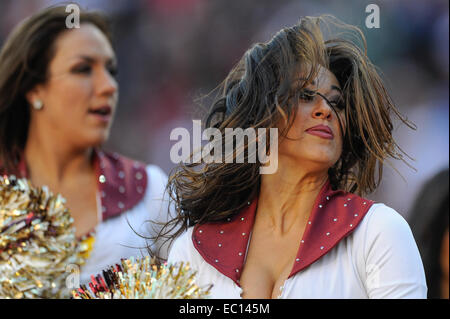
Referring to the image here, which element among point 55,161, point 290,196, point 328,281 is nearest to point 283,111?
point 290,196

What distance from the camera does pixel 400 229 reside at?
1.13 m

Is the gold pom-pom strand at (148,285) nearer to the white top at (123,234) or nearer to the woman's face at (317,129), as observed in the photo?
the woman's face at (317,129)

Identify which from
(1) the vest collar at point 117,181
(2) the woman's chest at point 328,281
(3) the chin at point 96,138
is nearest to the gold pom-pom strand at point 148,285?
(2) the woman's chest at point 328,281

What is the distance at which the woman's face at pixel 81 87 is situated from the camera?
1.95m

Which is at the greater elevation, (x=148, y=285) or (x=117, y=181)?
(x=117, y=181)

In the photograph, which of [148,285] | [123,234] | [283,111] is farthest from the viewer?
[123,234]

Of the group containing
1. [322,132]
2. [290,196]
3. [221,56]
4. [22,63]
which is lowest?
[290,196]

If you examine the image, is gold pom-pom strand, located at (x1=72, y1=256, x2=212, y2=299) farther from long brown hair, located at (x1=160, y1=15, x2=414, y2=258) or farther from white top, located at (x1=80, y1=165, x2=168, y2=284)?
white top, located at (x1=80, y1=165, x2=168, y2=284)

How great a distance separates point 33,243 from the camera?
1.24 m

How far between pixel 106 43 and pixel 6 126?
1.33 feet

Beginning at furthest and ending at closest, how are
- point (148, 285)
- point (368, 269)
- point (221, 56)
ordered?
1. point (221, 56)
2. point (368, 269)
3. point (148, 285)

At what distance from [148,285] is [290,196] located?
1.31 ft

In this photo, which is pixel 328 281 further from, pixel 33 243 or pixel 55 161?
pixel 55 161

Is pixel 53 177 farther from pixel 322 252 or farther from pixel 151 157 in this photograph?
pixel 322 252
